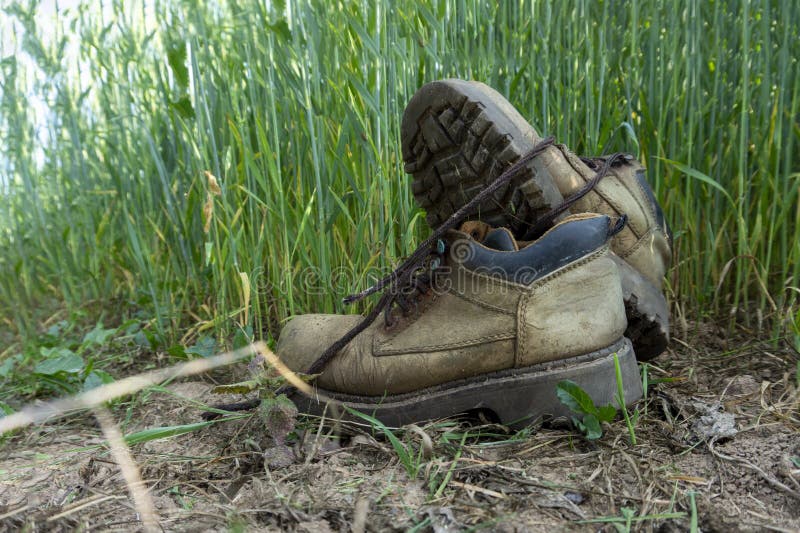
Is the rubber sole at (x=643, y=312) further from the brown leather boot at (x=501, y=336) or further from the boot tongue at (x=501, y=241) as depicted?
the boot tongue at (x=501, y=241)

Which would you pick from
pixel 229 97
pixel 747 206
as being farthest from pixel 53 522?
pixel 747 206

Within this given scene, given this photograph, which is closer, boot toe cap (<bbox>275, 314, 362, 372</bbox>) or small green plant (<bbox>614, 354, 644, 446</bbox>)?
small green plant (<bbox>614, 354, 644, 446</bbox>)

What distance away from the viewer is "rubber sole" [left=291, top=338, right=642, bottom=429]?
114 centimetres

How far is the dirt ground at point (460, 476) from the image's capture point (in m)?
0.85

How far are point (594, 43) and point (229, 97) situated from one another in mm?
1193

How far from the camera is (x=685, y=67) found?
A: 5.82ft

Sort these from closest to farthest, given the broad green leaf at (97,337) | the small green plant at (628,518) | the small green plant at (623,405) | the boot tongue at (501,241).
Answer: the small green plant at (628,518) < the small green plant at (623,405) < the boot tongue at (501,241) < the broad green leaf at (97,337)

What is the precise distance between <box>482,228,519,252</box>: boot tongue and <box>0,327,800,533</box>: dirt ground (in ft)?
1.20

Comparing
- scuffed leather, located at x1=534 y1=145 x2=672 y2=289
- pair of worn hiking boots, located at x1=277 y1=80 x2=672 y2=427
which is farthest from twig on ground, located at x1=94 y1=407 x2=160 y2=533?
scuffed leather, located at x1=534 y1=145 x2=672 y2=289

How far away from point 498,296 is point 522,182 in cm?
26

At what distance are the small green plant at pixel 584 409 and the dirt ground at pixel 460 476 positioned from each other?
27 millimetres

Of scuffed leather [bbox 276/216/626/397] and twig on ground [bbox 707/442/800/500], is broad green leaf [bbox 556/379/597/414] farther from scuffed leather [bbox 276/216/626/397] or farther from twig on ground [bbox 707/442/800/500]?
twig on ground [bbox 707/442/800/500]

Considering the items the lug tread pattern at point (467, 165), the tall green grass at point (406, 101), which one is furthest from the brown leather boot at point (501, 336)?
the tall green grass at point (406, 101)

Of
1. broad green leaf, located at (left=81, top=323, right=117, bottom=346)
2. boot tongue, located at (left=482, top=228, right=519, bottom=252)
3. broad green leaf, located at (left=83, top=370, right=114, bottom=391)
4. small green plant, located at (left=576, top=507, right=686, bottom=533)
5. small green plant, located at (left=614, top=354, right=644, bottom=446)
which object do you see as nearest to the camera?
small green plant, located at (left=576, top=507, right=686, bottom=533)
